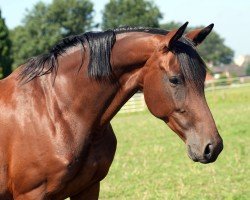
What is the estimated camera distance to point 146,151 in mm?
12375

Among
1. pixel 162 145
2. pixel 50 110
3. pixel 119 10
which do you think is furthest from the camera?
pixel 119 10

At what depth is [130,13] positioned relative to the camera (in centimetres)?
7719

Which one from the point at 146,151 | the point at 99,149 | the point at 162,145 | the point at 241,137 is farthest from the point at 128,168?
the point at 99,149

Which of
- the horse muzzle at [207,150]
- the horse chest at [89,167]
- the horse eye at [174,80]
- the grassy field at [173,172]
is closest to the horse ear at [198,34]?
the horse eye at [174,80]

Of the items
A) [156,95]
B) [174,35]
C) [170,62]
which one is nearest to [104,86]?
[156,95]

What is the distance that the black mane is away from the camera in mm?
3402

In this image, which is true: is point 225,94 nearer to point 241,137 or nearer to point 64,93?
point 241,137

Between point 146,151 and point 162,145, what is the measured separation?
40.9 inches

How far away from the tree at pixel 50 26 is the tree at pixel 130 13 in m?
4.71

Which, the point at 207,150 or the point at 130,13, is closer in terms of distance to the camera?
the point at 207,150

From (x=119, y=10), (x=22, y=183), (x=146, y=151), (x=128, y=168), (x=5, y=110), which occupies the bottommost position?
(x=119, y=10)

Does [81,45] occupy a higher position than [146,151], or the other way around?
[81,45]

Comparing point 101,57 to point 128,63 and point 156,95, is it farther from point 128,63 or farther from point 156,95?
point 156,95

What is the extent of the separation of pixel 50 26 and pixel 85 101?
72.6 meters
